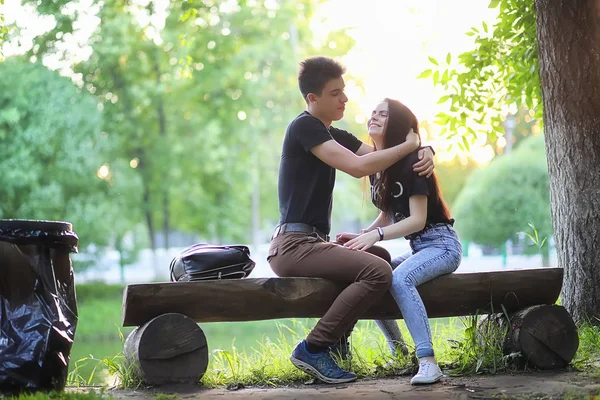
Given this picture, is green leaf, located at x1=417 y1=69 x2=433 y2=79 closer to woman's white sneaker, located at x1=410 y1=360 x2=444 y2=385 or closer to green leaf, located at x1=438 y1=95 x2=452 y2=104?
green leaf, located at x1=438 y1=95 x2=452 y2=104

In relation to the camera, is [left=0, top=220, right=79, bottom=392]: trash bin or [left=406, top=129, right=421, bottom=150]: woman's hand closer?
[left=0, top=220, right=79, bottom=392]: trash bin

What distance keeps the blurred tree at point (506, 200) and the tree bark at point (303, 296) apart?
436 inches

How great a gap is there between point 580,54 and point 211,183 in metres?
16.2

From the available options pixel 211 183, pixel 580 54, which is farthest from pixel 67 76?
pixel 580 54

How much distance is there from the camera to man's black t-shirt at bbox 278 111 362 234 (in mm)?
4258

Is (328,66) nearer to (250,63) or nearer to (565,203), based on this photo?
(565,203)

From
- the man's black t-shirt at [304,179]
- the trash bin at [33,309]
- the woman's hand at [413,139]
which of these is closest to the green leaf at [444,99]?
the woman's hand at [413,139]

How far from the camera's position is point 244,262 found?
171 inches

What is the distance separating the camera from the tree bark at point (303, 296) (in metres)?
4.11

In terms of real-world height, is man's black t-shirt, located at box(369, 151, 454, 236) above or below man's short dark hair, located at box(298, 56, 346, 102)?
below

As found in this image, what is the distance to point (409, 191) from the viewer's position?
4.29 meters

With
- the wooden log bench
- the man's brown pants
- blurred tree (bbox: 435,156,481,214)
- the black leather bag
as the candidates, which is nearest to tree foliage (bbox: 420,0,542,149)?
the wooden log bench

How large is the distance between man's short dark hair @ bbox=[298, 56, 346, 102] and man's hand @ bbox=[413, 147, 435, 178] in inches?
25.8

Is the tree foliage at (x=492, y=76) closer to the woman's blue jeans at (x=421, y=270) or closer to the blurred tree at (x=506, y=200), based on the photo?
the woman's blue jeans at (x=421, y=270)
